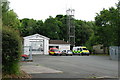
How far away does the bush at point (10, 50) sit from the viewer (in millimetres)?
9438

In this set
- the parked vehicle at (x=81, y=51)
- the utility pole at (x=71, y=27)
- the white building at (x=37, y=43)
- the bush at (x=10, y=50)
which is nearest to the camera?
the bush at (x=10, y=50)

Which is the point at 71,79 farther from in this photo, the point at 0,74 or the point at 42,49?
the point at 42,49

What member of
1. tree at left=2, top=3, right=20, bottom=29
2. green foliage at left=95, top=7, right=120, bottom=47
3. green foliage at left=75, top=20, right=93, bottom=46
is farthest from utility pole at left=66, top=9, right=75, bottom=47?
tree at left=2, top=3, right=20, bottom=29

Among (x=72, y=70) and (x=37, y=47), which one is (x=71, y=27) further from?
(x=72, y=70)

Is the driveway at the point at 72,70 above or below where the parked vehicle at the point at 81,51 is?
below

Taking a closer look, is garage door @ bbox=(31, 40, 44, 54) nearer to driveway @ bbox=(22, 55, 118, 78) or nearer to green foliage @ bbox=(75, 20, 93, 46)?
green foliage @ bbox=(75, 20, 93, 46)

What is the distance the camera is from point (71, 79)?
10.9m

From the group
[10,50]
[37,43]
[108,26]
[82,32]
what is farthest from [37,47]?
[10,50]

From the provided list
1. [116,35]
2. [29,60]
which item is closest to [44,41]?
[116,35]

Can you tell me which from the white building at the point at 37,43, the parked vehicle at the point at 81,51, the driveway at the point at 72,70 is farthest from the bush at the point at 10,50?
the white building at the point at 37,43

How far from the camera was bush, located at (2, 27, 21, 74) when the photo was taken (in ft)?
31.0

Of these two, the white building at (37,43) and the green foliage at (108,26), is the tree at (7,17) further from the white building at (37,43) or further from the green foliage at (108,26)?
the white building at (37,43)

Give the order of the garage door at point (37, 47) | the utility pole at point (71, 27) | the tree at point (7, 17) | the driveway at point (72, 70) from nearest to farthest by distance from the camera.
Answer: the driveway at point (72, 70)
the tree at point (7, 17)
the garage door at point (37, 47)
the utility pole at point (71, 27)

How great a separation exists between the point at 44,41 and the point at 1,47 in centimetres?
4722
